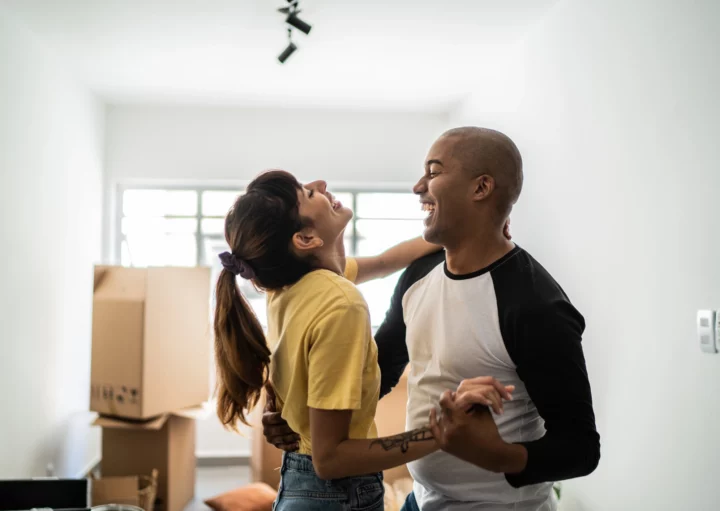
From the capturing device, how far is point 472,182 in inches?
55.2

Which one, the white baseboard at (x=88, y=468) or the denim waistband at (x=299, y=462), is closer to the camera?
the denim waistband at (x=299, y=462)

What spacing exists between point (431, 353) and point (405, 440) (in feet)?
0.84

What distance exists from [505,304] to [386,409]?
276 cm

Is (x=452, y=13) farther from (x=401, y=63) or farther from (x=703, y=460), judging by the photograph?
(x=703, y=460)

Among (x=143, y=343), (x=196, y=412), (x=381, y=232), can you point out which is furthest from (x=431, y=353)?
(x=381, y=232)

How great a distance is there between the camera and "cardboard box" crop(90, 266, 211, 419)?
3.61 metres

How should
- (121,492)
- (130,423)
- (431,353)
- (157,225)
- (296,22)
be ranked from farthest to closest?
1. (157,225)
2. (130,423)
3. (121,492)
4. (296,22)
5. (431,353)

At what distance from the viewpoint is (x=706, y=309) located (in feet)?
6.77

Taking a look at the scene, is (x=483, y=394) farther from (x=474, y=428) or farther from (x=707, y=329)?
(x=707, y=329)

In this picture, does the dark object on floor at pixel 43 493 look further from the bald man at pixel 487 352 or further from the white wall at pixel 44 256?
the bald man at pixel 487 352

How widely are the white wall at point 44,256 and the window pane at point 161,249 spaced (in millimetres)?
431

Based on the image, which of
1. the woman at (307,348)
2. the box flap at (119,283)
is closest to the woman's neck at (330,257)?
the woman at (307,348)

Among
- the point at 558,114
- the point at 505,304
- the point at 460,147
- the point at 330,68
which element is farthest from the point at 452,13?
the point at 505,304

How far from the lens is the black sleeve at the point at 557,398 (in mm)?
1173
